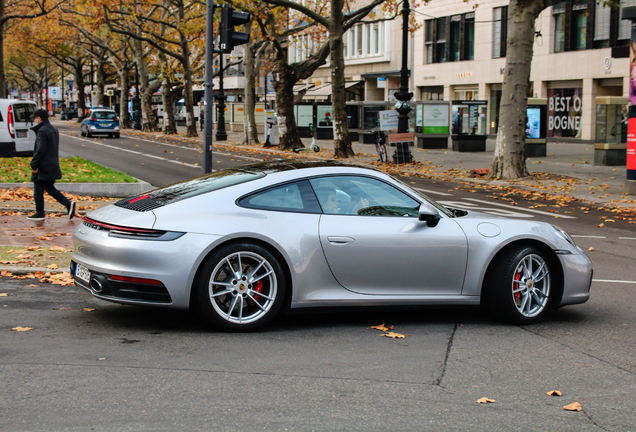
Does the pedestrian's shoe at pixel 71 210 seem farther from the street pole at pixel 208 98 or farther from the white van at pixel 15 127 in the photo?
the white van at pixel 15 127

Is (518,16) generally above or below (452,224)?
above

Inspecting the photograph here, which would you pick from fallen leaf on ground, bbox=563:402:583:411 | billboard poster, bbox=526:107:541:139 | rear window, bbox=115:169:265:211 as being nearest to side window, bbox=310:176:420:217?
rear window, bbox=115:169:265:211

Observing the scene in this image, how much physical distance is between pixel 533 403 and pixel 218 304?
237cm

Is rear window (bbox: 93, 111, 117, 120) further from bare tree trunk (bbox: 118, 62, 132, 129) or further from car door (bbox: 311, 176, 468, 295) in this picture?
car door (bbox: 311, 176, 468, 295)

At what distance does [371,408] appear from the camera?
425 centimetres

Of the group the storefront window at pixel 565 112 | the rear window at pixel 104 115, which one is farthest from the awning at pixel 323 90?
the storefront window at pixel 565 112

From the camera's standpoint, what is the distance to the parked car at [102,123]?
→ 1777 inches

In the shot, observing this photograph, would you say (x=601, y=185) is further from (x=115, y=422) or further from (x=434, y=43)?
(x=434, y=43)

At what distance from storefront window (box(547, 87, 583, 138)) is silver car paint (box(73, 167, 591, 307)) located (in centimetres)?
3323

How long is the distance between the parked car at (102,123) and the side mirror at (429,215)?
41497 millimetres

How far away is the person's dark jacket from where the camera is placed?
462 inches

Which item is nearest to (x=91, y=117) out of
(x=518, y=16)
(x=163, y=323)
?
(x=518, y=16)

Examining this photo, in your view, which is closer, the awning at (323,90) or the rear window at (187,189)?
the rear window at (187,189)

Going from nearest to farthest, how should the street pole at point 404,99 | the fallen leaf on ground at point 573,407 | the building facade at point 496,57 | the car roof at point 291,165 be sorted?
1. the fallen leaf on ground at point 573,407
2. the car roof at point 291,165
3. the street pole at point 404,99
4. the building facade at point 496,57
